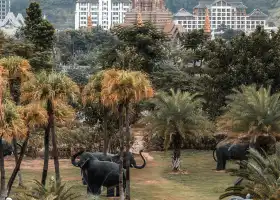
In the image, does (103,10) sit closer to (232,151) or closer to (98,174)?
(232,151)

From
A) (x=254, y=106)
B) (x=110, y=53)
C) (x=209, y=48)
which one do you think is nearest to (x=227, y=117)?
(x=254, y=106)

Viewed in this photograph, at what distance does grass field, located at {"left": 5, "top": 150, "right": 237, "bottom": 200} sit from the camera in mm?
27672

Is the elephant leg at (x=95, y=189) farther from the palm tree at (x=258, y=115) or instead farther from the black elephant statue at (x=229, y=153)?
the black elephant statue at (x=229, y=153)

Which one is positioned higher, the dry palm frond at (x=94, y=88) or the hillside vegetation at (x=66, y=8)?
the hillside vegetation at (x=66, y=8)

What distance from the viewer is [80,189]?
92.7 ft

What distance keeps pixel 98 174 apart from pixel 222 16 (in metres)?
157

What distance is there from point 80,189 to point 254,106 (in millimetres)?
6993

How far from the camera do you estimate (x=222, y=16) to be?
180750 millimetres

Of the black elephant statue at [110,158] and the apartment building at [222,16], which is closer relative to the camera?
the black elephant statue at [110,158]

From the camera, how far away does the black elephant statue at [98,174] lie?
2633 centimetres

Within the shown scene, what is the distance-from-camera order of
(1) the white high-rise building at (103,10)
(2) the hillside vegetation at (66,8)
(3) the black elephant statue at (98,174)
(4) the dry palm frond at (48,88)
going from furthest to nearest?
1. (2) the hillside vegetation at (66,8)
2. (1) the white high-rise building at (103,10)
3. (3) the black elephant statue at (98,174)
4. (4) the dry palm frond at (48,88)

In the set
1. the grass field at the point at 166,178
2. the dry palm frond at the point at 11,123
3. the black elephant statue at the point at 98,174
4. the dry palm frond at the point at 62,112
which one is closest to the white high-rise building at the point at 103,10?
the grass field at the point at 166,178

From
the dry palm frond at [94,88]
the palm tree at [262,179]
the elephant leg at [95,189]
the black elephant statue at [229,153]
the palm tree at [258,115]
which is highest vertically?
the dry palm frond at [94,88]

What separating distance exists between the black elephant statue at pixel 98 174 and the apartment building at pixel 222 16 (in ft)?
472
